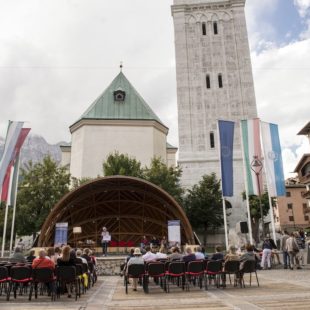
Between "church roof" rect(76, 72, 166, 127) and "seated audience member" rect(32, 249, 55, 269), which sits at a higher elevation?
"church roof" rect(76, 72, 166, 127)

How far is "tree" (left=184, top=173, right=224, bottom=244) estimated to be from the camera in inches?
1293

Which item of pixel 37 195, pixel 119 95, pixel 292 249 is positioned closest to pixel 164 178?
pixel 37 195

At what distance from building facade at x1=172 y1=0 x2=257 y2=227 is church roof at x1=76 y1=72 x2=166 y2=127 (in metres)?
4.60

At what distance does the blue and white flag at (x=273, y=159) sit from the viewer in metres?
18.5

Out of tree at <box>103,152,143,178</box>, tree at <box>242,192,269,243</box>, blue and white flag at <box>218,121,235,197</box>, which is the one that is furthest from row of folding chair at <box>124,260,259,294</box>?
tree at <box>242,192,269,243</box>

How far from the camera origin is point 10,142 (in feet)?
67.6

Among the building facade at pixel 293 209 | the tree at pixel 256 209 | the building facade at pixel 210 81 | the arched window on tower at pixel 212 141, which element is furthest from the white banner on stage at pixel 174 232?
the building facade at pixel 293 209

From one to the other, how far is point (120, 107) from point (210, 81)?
11080 millimetres

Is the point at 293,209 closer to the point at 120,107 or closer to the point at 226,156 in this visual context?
the point at 120,107

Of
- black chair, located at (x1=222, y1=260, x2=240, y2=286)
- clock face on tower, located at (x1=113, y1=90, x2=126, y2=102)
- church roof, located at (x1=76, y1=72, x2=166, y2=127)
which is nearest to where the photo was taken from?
black chair, located at (x1=222, y1=260, x2=240, y2=286)

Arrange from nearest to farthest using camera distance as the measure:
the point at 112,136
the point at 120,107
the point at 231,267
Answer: the point at 231,267
the point at 112,136
the point at 120,107

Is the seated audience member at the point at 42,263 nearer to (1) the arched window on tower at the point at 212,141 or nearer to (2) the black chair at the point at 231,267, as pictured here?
(2) the black chair at the point at 231,267

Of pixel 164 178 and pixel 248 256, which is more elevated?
pixel 164 178

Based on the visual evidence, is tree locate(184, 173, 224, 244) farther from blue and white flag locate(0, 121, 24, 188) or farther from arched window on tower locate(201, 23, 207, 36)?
blue and white flag locate(0, 121, 24, 188)
